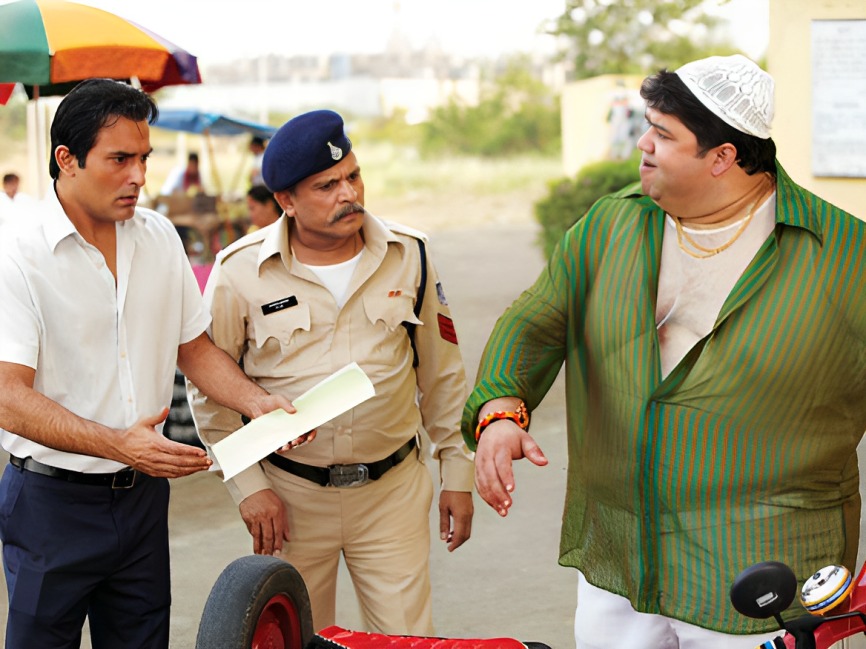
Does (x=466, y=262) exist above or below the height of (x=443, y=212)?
above

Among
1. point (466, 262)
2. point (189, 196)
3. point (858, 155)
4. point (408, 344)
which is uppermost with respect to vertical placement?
point (408, 344)

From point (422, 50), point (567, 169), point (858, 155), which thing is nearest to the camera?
point (858, 155)

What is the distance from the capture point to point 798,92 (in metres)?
7.75

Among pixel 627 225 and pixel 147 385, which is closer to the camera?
pixel 627 225

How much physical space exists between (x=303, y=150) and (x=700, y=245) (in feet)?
4.21

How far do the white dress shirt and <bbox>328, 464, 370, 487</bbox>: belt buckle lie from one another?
53cm

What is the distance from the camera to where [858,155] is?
762cm

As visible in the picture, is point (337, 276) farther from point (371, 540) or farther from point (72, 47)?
point (72, 47)

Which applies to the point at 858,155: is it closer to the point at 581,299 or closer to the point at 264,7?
the point at 581,299

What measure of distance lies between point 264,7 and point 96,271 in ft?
132

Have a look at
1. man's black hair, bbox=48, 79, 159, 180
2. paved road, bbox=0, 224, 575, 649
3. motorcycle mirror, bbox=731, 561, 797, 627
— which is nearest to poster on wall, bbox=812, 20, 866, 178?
paved road, bbox=0, 224, 575, 649

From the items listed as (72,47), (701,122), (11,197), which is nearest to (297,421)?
(701,122)

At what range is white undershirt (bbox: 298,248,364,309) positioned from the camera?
3539 mm

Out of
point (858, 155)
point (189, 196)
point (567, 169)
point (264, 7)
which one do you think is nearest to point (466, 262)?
point (567, 169)
